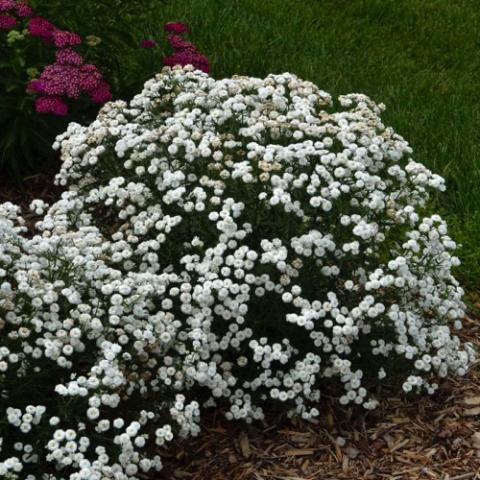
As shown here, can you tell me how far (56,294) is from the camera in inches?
136

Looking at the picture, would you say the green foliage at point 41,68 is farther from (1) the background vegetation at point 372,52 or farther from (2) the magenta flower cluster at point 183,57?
(2) the magenta flower cluster at point 183,57

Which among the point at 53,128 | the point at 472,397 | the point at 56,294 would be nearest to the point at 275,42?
the point at 53,128

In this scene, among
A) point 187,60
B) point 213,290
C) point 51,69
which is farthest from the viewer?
point 187,60

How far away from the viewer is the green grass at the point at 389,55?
6.23 m

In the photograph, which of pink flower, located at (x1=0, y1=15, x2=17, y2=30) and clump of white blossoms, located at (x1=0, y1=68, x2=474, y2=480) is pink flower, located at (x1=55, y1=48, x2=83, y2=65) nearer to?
pink flower, located at (x1=0, y1=15, x2=17, y2=30)

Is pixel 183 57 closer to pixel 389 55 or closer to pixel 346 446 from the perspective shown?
pixel 346 446

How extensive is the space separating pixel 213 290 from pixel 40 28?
219cm

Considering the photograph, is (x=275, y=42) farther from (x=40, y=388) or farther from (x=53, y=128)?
(x=40, y=388)

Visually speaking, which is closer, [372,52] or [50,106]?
[50,106]

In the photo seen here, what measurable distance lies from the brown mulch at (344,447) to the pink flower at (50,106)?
76.1 inches

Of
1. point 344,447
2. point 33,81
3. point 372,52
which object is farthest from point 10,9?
point 372,52

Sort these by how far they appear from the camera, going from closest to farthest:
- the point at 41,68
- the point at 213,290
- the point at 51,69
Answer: the point at 213,290, the point at 51,69, the point at 41,68

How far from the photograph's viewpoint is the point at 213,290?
3.66 metres

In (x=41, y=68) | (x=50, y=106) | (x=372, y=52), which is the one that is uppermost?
(x=50, y=106)
